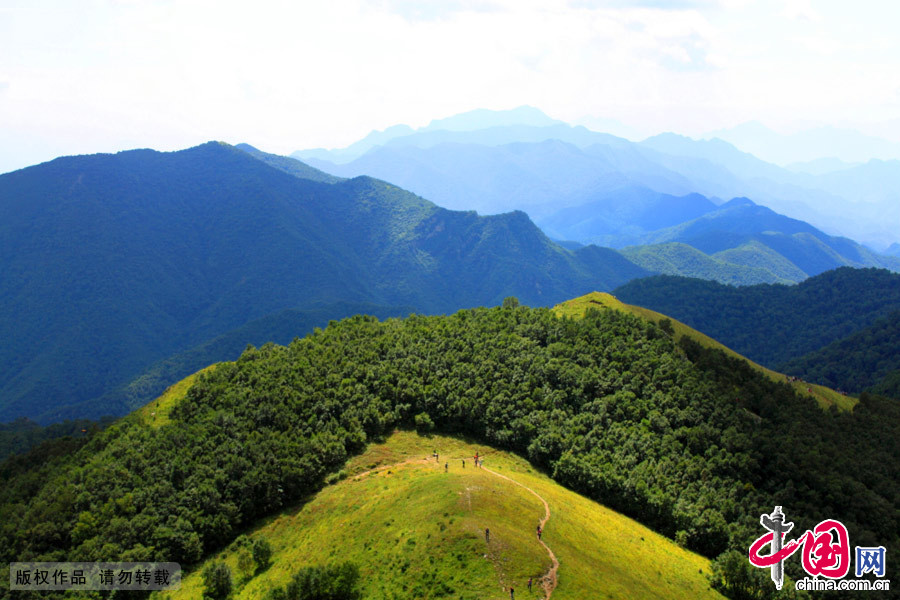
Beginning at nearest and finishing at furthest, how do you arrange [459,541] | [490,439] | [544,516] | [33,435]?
[459,541], [544,516], [490,439], [33,435]

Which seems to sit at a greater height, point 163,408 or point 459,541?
point 163,408

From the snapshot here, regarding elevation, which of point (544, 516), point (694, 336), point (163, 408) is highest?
point (694, 336)

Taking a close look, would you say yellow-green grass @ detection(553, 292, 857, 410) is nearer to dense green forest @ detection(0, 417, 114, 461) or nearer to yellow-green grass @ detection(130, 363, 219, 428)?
yellow-green grass @ detection(130, 363, 219, 428)

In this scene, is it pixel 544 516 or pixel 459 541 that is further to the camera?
pixel 544 516

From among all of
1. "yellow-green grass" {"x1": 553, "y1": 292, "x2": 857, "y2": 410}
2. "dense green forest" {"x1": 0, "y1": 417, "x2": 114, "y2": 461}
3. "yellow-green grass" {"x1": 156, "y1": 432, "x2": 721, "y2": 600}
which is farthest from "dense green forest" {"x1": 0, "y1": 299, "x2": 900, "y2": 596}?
"dense green forest" {"x1": 0, "y1": 417, "x2": 114, "y2": 461}

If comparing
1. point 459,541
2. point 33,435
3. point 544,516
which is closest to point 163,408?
point 459,541

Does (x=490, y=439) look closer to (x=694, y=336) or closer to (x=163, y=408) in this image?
(x=163, y=408)
